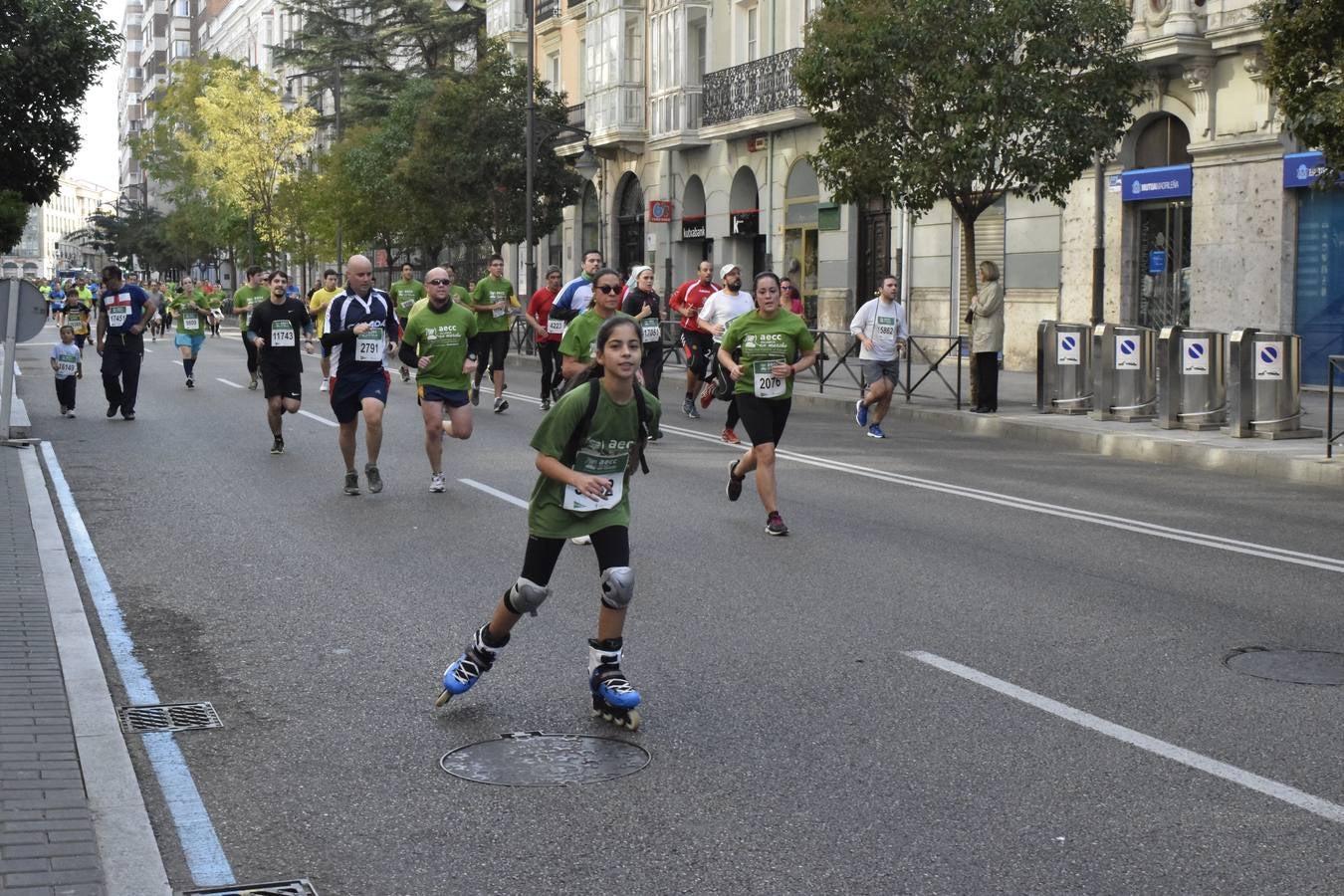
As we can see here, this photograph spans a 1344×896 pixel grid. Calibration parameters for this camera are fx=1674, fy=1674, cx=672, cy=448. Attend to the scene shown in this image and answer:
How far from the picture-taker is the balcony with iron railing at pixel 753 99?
111 ft

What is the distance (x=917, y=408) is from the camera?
21.0 meters

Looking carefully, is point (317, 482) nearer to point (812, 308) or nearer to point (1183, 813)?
point (1183, 813)

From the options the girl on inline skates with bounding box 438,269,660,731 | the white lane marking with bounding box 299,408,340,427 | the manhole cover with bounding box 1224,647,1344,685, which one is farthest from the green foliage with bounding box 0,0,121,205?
the manhole cover with bounding box 1224,647,1344,685

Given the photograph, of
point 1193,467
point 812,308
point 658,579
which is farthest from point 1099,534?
point 812,308

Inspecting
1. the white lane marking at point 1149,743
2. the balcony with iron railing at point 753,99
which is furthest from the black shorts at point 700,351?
the white lane marking at point 1149,743

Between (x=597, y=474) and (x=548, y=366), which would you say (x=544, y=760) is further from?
(x=548, y=366)

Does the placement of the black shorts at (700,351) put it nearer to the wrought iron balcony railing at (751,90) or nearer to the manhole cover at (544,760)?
the wrought iron balcony railing at (751,90)

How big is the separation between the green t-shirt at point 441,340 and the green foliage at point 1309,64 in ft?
23.2

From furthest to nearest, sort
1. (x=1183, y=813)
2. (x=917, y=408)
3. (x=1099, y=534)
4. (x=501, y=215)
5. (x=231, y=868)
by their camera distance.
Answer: (x=501, y=215), (x=917, y=408), (x=1099, y=534), (x=1183, y=813), (x=231, y=868)

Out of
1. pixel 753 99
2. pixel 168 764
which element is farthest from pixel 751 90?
pixel 168 764

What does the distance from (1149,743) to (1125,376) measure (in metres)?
13.7

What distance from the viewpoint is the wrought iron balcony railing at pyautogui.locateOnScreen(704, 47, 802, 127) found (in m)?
34.1

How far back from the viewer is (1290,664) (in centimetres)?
685

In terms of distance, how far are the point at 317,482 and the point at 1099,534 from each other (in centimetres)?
614
